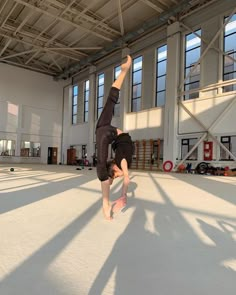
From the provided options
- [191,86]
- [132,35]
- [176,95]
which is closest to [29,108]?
[132,35]

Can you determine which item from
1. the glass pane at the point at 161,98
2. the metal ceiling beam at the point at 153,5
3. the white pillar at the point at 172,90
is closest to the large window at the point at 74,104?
the glass pane at the point at 161,98

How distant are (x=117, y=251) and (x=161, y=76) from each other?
1660 centimetres

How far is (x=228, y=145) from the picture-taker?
44.9 feet

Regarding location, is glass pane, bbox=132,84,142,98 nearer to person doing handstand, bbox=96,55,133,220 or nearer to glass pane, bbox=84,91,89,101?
glass pane, bbox=84,91,89,101

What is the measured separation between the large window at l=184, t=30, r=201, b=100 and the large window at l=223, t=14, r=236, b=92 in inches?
59.2

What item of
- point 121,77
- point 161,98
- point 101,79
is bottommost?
point 121,77

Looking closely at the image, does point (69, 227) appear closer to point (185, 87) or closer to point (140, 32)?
point (185, 87)

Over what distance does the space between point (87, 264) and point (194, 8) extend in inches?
646

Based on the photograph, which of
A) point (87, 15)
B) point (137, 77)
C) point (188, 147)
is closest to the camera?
point (188, 147)

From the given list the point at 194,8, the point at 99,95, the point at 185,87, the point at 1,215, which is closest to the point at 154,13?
the point at 194,8

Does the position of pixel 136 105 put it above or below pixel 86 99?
below

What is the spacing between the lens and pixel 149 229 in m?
2.83

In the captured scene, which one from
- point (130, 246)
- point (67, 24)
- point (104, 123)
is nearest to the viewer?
point (130, 246)

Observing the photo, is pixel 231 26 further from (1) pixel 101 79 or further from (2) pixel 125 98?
(1) pixel 101 79
